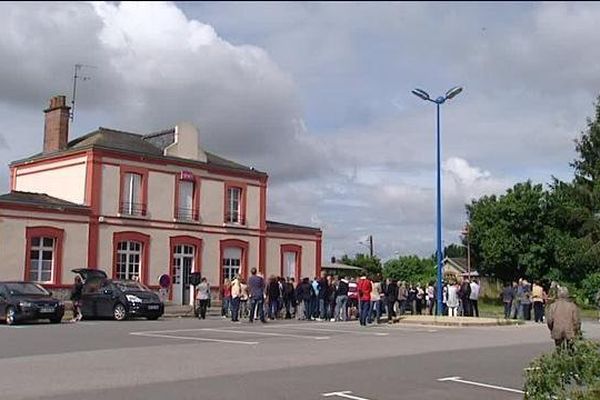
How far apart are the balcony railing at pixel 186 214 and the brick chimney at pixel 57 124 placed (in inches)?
248

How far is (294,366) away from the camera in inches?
547

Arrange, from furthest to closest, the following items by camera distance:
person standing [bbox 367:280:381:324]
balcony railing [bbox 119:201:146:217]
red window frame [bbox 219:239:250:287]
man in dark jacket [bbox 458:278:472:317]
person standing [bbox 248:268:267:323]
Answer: red window frame [bbox 219:239:250:287] < balcony railing [bbox 119:201:146:217] < man in dark jacket [bbox 458:278:472:317] < person standing [bbox 248:268:267:323] < person standing [bbox 367:280:381:324]

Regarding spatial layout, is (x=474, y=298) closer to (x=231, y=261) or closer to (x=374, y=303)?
(x=374, y=303)

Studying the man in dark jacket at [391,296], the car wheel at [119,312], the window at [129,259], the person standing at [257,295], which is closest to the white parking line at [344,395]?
the person standing at [257,295]

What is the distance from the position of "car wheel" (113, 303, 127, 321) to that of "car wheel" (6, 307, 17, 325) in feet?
12.6

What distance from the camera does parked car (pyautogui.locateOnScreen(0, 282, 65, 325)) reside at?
25.5 meters

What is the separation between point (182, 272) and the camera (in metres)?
40.4

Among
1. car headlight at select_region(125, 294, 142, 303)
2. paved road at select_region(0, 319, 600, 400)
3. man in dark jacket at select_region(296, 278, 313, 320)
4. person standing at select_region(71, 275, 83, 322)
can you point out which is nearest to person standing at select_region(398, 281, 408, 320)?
man in dark jacket at select_region(296, 278, 313, 320)

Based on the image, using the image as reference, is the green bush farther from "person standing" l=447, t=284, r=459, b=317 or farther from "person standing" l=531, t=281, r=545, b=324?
"person standing" l=447, t=284, r=459, b=317

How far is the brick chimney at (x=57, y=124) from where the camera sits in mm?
39688

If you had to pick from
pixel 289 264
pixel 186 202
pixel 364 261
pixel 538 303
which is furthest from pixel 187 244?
pixel 364 261

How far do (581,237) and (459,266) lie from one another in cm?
4488

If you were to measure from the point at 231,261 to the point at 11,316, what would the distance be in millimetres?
18011

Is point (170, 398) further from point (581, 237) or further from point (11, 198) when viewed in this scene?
point (581, 237)
